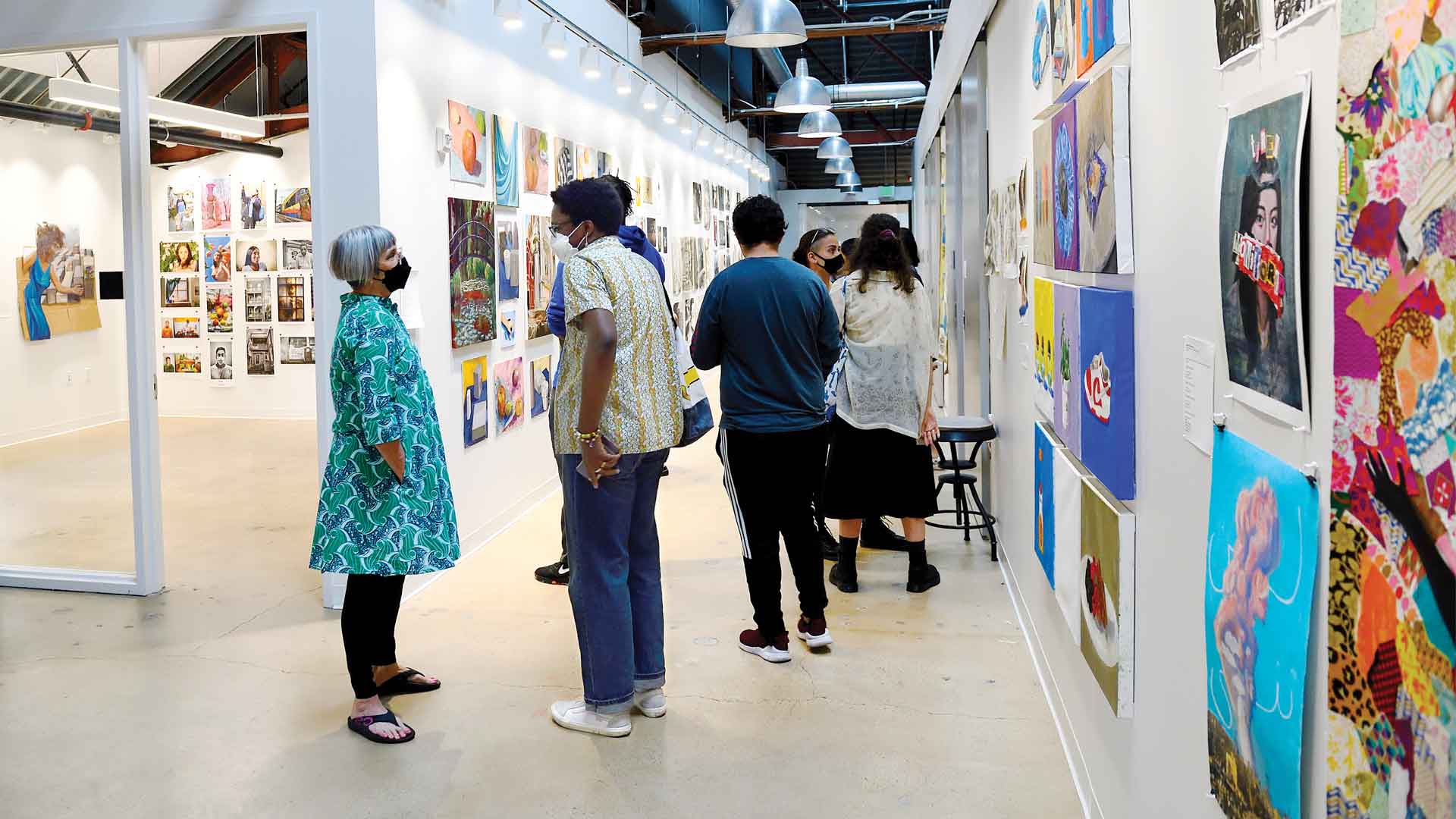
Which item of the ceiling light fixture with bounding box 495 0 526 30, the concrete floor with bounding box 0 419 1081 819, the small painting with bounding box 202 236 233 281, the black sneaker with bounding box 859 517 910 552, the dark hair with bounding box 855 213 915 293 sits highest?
the ceiling light fixture with bounding box 495 0 526 30

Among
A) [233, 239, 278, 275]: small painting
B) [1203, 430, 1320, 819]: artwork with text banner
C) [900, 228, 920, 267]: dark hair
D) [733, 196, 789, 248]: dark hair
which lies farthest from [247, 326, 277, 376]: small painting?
[1203, 430, 1320, 819]: artwork with text banner

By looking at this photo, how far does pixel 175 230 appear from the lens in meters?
13.0

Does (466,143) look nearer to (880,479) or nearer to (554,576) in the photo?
(554,576)

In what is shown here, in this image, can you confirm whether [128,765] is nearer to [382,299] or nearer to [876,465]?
[382,299]

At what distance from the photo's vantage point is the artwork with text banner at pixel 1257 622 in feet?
4.90

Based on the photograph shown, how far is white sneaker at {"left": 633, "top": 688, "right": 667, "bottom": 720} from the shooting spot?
392 centimetres

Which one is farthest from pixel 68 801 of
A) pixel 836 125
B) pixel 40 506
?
pixel 836 125

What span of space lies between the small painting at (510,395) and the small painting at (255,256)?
6.66 m

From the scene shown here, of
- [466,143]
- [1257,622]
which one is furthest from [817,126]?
[1257,622]

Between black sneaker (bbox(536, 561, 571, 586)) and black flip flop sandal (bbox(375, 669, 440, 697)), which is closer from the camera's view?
black flip flop sandal (bbox(375, 669, 440, 697))

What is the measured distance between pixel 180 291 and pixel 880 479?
10193 millimetres

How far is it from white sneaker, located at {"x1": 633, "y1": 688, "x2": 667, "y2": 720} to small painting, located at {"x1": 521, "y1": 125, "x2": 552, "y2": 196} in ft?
14.2

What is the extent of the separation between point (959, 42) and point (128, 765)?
19.7ft

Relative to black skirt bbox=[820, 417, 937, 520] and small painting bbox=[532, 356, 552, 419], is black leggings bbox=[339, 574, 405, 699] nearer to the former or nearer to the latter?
black skirt bbox=[820, 417, 937, 520]
